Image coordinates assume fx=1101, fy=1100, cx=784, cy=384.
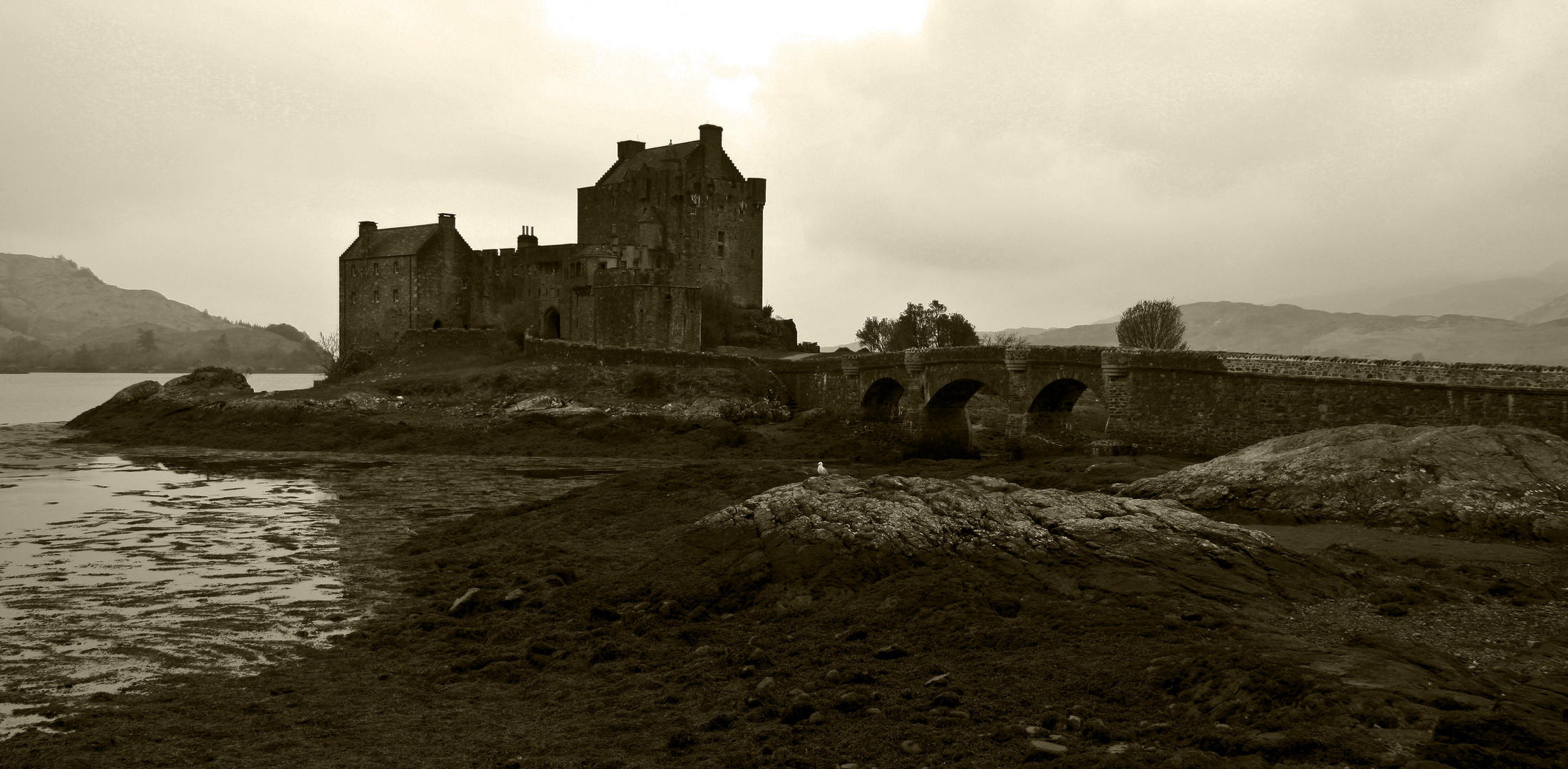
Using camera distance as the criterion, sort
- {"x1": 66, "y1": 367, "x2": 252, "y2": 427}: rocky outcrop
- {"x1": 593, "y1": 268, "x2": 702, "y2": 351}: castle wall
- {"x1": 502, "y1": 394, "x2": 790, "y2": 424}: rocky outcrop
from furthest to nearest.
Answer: {"x1": 593, "y1": 268, "x2": 702, "y2": 351}: castle wall < {"x1": 66, "y1": 367, "x2": 252, "y2": 427}: rocky outcrop < {"x1": 502, "y1": 394, "x2": 790, "y2": 424}: rocky outcrop

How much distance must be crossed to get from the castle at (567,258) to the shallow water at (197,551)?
21744 millimetres

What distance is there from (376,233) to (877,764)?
5930cm

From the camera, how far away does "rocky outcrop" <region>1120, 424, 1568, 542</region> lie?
18.4 m

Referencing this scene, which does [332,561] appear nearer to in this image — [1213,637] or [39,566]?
[39,566]

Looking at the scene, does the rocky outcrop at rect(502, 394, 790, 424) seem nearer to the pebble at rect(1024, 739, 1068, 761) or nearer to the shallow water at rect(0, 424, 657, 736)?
the shallow water at rect(0, 424, 657, 736)

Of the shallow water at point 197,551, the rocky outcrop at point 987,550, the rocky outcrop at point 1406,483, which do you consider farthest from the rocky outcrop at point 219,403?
the rocky outcrop at point 1406,483

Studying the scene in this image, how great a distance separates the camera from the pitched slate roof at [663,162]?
6066cm

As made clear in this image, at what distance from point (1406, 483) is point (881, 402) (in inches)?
1035

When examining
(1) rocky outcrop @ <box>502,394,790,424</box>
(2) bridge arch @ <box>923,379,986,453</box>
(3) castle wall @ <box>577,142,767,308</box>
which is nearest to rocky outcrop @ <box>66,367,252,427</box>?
(1) rocky outcrop @ <box>502,394,790,424</box>

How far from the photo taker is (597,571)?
658 inches

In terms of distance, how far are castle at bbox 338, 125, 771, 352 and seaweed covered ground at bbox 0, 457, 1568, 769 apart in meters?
42.9

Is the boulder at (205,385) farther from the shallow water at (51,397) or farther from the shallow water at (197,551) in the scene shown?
the shallow water at (197,551)

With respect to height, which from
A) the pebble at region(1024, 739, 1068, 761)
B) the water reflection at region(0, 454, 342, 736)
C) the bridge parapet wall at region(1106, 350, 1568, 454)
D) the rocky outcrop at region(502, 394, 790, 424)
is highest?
the bridge parapet wall at region(1106, 350, 1568, 454)

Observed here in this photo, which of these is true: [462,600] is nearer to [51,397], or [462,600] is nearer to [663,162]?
[663,162]
